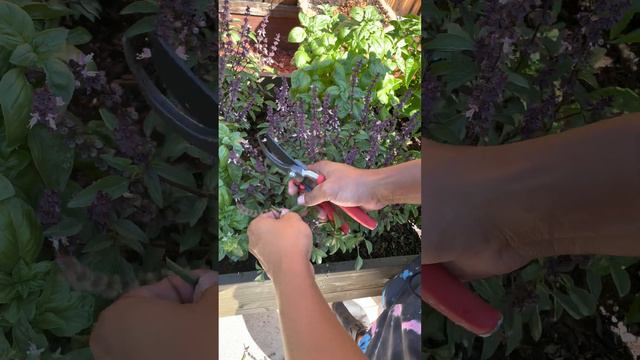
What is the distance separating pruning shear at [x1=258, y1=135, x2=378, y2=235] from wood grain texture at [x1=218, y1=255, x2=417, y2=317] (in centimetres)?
13

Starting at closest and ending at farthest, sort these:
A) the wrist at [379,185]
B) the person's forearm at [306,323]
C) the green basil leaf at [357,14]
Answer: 1. the person's forearm at [306,323]
2. the wrist at [379,185]
3. the green basil leaf at [357,14]

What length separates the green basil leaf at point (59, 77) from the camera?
1.35 ft

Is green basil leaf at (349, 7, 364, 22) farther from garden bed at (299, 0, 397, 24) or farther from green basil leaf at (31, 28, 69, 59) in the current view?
green basil leaf at (31, 28, 69, 59)

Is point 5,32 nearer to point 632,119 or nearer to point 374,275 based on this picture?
point 632,119

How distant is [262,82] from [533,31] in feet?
2.58

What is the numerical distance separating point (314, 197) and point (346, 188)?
0.10 metres

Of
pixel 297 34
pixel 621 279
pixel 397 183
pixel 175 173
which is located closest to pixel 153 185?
pixel 175 173

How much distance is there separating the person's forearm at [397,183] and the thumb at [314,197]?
0.12 metres

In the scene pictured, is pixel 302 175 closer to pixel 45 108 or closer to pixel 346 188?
pixel 346 188

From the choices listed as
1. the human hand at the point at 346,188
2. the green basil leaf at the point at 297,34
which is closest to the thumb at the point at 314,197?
the human hand at the point at 346,188

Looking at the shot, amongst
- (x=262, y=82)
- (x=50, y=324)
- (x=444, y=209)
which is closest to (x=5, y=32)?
(x=50, y=324)

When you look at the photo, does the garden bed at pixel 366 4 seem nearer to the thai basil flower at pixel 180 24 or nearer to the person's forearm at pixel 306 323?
the person's forearm at pixel 306 323

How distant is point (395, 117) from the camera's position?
139 cm

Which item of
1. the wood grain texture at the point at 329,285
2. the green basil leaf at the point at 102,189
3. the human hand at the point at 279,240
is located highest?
the green basil leaf at the point at 102,189
